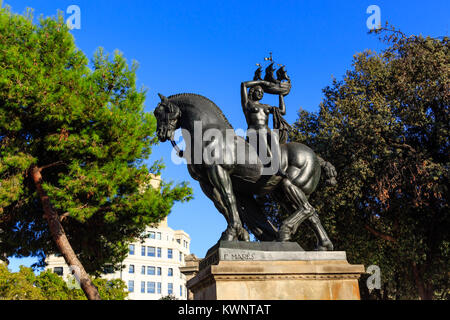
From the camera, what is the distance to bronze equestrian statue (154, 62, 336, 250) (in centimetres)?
691

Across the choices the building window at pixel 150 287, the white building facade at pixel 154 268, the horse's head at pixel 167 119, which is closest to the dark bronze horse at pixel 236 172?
the horse's head at pixel 167 119

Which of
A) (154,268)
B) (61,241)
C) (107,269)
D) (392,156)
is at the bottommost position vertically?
(107,269)

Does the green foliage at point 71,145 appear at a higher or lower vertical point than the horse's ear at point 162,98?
higher

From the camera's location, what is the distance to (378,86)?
20.5m

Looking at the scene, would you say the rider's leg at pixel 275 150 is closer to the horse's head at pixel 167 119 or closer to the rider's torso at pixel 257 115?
the rider's torso at pixel 257 115

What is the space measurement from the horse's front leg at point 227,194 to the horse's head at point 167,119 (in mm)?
1044

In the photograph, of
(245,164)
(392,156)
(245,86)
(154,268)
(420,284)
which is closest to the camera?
(245,164)

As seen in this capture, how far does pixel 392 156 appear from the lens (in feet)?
58.3

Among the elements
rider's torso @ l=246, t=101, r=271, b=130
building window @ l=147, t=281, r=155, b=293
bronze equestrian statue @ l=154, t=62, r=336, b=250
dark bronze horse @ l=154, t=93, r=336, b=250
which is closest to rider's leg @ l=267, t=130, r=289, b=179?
bronze equestrian statue @ l=154, t=62, r=336, b=250

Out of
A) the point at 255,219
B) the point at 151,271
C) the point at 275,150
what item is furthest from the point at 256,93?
the point at 151,271

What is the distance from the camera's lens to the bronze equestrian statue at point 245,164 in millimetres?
6910

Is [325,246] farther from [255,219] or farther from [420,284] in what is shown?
[420,284]

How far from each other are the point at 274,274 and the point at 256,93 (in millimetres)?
3350

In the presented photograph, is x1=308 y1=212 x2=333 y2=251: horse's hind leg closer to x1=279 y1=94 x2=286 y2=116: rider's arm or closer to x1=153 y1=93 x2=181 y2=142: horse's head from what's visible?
x1=279 y1=94 x2=286 y2=116: rider's arm
